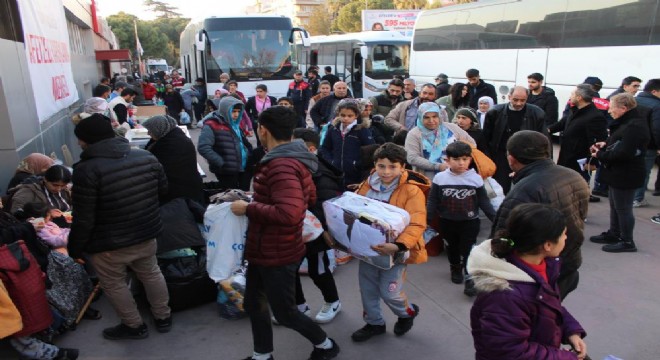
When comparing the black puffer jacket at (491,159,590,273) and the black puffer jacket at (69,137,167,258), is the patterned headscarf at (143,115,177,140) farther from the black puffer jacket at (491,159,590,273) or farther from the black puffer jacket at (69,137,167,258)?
the black puffer jacket at (491,159,590,273)

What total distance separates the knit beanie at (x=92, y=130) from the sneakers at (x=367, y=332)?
227 centimetres

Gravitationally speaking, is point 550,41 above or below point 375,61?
above

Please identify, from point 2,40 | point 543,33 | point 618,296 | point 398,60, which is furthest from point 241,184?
point 398,60

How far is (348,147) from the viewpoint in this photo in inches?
203

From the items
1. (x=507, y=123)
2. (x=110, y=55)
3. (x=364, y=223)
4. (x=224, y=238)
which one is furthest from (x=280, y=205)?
(x=110, y=55)

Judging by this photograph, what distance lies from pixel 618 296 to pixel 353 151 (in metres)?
2.80

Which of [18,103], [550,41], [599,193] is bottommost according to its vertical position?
[599,193]

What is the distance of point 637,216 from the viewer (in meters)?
6.45

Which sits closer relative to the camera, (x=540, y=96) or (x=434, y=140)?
(x=434, y=140)

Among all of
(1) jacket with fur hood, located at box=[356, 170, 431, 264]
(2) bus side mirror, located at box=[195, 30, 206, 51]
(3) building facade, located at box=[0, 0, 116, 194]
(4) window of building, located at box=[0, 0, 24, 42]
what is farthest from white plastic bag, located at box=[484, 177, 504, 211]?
(2) bus side mirror, located at box=[195, 30, 206, 51]

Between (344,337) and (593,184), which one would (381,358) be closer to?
(344,337)

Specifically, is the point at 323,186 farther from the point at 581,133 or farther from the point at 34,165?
the point at 581,133

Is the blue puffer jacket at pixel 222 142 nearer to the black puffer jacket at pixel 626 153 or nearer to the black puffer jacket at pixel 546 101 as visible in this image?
the black puffer jacket at pixel 626 153

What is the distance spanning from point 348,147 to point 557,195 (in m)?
2.75
